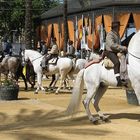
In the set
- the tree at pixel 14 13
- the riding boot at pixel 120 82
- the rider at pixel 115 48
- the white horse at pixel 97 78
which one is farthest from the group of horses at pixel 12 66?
the tree at pixel 14 13

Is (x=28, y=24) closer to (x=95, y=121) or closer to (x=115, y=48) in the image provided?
(x=115, y=48)

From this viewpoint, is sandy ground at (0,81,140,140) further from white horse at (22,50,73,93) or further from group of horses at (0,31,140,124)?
white horse at (22,50,73,93)

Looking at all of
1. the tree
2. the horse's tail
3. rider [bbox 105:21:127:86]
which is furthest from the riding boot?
the tree

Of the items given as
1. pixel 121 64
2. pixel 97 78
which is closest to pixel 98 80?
pixel 97 78

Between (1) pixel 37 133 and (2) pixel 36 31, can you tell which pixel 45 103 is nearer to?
(1) pixel 37 133

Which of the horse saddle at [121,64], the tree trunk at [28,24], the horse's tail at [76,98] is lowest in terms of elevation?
the horse's tail at [76,98]

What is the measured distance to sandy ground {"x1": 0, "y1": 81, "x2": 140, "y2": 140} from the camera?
10906mm

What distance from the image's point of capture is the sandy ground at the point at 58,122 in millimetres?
10906

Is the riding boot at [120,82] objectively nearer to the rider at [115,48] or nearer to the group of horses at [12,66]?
the rider at [115,48]

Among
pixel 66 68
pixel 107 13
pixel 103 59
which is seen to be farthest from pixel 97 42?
pixel 103 59

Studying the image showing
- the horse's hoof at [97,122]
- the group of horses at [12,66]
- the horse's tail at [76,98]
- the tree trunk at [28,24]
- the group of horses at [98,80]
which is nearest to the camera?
the group of horses at [98,80]

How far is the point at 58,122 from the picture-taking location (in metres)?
12.9

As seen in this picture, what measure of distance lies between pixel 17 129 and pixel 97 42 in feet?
84.2

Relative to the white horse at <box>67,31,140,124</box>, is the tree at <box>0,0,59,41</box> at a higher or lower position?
higher
